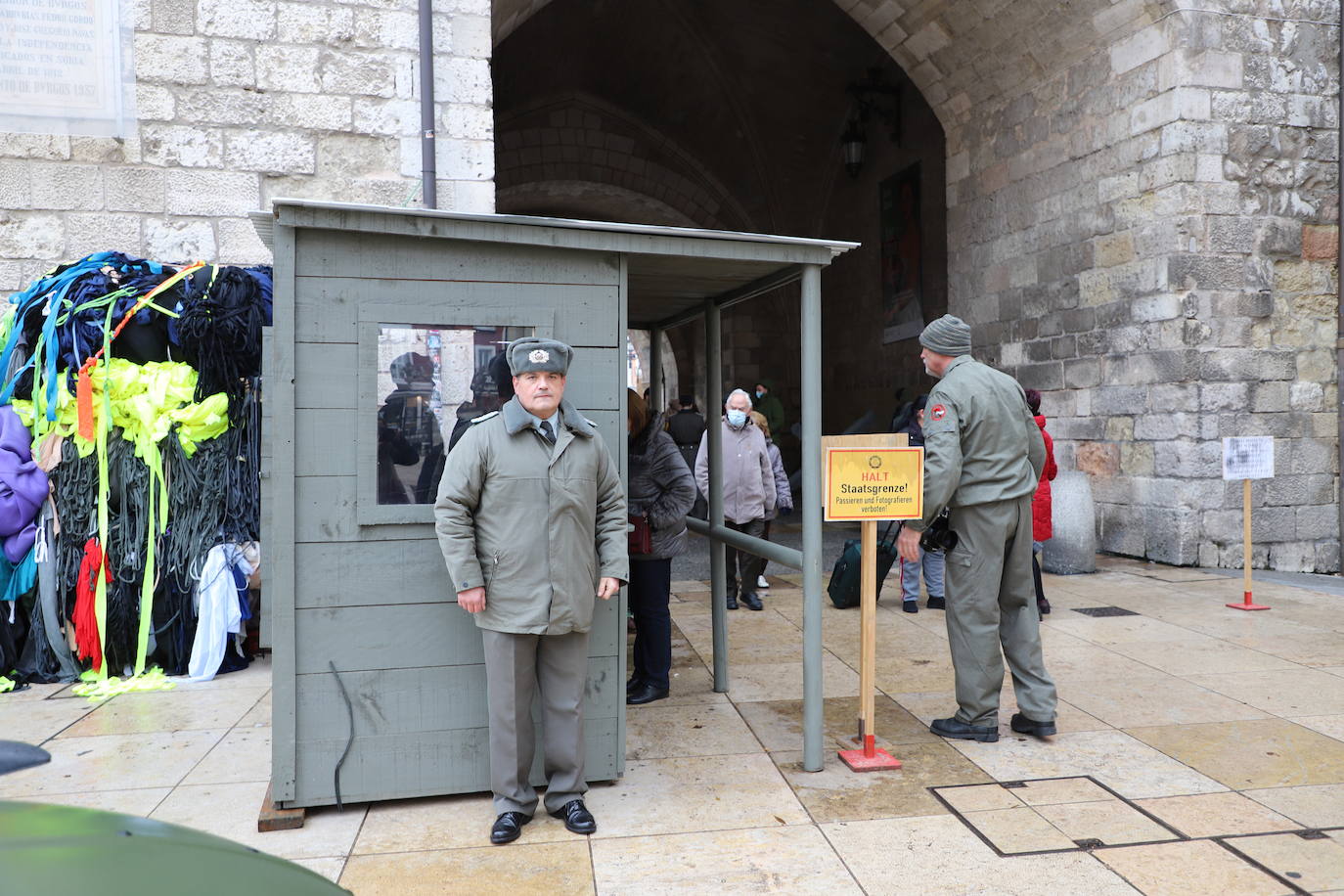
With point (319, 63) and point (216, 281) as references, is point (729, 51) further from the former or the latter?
point (216, 281)

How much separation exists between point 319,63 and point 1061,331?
23.6ft

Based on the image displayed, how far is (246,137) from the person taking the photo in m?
6.89

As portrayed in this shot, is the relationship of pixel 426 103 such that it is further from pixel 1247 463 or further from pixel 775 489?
pixel 1247 463

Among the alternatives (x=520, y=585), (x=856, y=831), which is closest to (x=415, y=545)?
(x=520, y=585)

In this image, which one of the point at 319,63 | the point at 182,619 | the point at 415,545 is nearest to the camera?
the point at 415,545

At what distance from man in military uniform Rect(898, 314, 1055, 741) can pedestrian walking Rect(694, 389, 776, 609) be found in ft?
9.42

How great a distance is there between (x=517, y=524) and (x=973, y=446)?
210 cm

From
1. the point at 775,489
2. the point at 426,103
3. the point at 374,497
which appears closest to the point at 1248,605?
the point at 775,489

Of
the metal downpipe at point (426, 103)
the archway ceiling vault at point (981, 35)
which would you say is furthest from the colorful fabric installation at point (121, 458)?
the archway ceiling vault at point (981, 35)

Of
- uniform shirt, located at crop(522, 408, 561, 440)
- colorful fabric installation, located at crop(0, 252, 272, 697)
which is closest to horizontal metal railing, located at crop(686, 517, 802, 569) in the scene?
uniform shirt, located at crop(522, 408, 561, 440)

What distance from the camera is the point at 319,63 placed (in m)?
7.02

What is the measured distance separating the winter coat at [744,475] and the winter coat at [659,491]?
223cm

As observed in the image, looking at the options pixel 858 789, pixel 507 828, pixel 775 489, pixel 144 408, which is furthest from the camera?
pixel 775 489

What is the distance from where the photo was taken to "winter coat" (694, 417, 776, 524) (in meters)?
7.17
